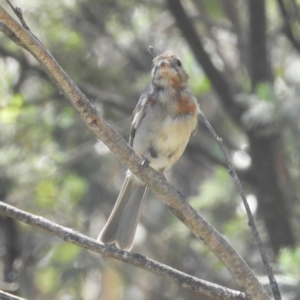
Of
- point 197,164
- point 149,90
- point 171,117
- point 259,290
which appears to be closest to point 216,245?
point 259,290

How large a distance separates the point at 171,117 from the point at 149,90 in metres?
0.34

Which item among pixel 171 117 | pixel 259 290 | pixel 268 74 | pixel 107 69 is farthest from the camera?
pixel 107 69

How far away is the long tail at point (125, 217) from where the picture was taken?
397 cm

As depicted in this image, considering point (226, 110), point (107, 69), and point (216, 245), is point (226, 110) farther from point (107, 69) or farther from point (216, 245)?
point (216, 245)

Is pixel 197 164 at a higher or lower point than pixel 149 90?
higher

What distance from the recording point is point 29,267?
5.79 m

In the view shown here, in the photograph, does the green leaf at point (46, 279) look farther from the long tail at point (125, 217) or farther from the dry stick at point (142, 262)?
the dry stick at point (142, 262)

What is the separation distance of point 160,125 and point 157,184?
1.48 metres

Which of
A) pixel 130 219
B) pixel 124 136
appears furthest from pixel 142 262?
pixel 124 136

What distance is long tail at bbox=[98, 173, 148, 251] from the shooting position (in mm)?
3967

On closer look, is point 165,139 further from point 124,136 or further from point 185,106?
point 124,136

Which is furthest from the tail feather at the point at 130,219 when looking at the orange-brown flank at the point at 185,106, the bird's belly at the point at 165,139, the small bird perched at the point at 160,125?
the orange-brown flank at the point at 185,106

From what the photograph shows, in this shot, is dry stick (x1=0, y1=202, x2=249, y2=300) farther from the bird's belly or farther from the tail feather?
the bird's belly

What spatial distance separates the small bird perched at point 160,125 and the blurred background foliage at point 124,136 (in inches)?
36.7
